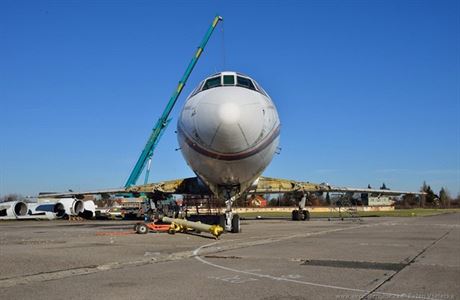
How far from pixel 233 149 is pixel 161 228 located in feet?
16.2

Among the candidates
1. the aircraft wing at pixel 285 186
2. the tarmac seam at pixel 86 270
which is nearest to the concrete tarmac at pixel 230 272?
the tarmac seam at pixel 86 270

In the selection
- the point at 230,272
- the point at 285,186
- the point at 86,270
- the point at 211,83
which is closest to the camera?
the point at 230,272

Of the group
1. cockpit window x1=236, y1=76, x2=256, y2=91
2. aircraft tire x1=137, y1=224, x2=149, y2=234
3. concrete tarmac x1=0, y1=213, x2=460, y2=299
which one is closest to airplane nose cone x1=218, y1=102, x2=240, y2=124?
cockpit window x1=236, y1=76, x2=256, y2=91

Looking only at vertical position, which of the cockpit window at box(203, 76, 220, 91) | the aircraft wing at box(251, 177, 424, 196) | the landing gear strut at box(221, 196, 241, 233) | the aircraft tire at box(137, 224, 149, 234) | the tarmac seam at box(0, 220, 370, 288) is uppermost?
the cockpit window at box(203, 76, 220, 91)

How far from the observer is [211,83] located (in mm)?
16125

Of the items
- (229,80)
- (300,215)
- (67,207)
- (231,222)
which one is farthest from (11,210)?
(229,80)

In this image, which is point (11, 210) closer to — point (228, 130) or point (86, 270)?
point (228, 130)

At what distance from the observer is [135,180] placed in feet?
294

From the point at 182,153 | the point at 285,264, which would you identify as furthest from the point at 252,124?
the point at 285,264

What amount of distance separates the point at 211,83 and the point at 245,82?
1138mm

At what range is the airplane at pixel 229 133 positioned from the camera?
13.9m

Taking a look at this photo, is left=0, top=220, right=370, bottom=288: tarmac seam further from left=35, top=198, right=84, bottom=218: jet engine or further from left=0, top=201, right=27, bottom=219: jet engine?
left=0, top=201, right=27, bottom=219: jet engine

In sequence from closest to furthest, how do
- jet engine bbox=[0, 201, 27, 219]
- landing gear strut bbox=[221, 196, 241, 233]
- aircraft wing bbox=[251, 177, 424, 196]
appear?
1. landing gear strut bbox=[221, 196, 241, 233]
2. aircraft wing bbox=[251, 177, 424, 196]
3. jet engine bbox=[0, 201, 27, 219]

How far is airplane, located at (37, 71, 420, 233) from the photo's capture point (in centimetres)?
1388
